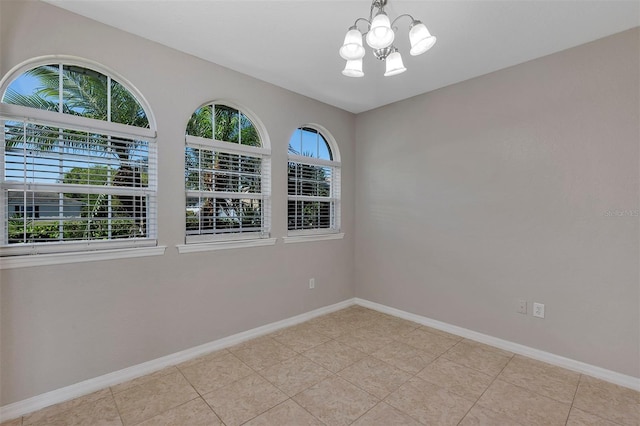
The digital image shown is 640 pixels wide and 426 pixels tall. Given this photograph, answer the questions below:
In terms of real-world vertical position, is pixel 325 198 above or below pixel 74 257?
above

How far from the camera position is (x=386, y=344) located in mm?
2812

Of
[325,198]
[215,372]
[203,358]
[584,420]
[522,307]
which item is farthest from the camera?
[325,198]

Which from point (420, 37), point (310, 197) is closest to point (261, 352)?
point (310, 197)

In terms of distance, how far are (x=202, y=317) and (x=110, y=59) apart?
214 centimetres

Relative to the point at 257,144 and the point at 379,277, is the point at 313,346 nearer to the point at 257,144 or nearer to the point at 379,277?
the point at 379,277

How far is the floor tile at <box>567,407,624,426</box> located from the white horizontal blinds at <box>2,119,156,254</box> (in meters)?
3.15

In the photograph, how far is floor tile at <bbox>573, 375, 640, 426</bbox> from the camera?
185 centimetres

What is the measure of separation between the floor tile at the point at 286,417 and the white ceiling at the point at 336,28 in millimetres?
2604

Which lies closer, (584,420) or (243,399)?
(584,420)

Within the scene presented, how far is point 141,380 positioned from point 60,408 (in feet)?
1.49

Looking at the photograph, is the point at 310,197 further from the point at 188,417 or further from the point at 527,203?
the point at 188,417

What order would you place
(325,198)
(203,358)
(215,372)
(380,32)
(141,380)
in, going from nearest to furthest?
(380,32)
(141,380)
(215,372)
(203,358)
(325,198)

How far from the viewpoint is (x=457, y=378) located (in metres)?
2.25

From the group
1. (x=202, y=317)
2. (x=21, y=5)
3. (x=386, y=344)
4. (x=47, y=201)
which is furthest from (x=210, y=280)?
(x=21, y=5)
